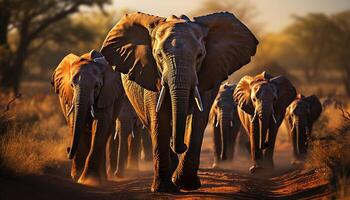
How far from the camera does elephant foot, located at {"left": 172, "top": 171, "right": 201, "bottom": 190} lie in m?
8.58

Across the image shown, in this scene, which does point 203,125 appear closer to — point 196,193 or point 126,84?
point 196,193

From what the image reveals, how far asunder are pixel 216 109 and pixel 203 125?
7.71 meters

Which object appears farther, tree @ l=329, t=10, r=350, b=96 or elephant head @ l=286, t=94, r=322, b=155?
tree @ l=329, t=10, r=350, b=96

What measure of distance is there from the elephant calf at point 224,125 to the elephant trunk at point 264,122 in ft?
6.31

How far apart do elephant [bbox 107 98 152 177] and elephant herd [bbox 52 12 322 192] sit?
2 centimetres

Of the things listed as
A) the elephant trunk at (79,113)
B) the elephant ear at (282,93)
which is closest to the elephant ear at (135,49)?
the elephant trunk at (79,113)

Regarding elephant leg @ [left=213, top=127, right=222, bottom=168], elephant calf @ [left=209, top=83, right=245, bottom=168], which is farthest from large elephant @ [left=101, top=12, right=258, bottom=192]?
elephant leg @ [left=213, top=127, right=222, bottom=168]

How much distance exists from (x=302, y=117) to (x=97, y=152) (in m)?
7.34

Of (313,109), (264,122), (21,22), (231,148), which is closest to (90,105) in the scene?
(264,122)

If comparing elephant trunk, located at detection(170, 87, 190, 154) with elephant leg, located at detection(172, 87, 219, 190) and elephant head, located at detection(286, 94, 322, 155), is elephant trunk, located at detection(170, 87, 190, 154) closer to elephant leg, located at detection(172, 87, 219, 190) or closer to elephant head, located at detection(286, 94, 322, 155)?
elephant leg, located at detection(172, 87, 219, 190)

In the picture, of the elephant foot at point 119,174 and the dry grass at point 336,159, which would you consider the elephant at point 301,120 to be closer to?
the dry grass at point 336,159

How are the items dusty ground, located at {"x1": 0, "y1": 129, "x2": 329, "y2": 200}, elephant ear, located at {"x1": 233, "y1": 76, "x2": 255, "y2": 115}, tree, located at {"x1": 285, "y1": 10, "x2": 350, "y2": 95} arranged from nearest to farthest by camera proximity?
dusty ground, located at {"x1": 0, "y1": 129, "x2": 329, "y2": 200} < elephant ear, located at {"x1": 233, "y1": 76, "x2": 255, "y2": 115} < tree, located at {"x1": 285, "y1": 10, "x2": 350, "y2": 95}

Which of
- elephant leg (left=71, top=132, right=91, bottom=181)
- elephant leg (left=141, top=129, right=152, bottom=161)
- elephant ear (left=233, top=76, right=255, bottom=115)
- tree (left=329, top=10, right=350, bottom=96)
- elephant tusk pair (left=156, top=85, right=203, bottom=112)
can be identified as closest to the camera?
elephant tusk pair (left=156, top=85, right=203, bottom=112)

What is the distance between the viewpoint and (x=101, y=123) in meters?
10.8
